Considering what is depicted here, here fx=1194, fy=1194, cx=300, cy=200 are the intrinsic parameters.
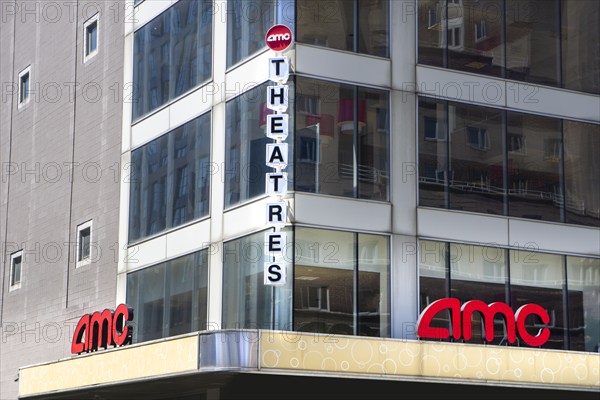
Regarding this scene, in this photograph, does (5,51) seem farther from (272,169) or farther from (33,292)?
(272,169)

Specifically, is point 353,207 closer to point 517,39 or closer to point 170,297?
point 170,297

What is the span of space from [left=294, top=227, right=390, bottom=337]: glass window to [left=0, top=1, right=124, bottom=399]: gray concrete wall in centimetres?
894

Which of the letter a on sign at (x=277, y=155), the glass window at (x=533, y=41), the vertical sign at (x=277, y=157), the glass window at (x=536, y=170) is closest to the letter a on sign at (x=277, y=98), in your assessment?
the vertical sign at (x=277, y=157)

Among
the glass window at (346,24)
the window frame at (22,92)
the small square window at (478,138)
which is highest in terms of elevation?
the window frame at (22,92)

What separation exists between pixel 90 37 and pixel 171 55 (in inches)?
273

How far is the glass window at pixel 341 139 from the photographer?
2833 cm

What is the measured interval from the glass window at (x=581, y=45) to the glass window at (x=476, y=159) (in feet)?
9.87

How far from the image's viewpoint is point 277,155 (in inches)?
1088

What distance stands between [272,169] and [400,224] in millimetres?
3418

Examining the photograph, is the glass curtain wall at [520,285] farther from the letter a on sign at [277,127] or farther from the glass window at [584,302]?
the letter a on sign at [277,127]

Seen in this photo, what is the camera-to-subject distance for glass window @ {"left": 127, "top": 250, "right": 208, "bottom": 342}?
3038 centimetres

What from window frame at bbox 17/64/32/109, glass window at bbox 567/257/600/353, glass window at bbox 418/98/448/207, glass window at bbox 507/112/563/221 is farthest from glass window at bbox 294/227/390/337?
window frame at bbox 17/64/32/109

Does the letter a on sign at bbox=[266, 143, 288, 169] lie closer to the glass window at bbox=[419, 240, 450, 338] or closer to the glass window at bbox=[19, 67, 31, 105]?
the glass window at bbox=[419, 240, 450, 338]

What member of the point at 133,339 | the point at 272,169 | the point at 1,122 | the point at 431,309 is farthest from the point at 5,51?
the point at 431,309
